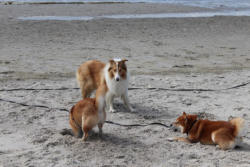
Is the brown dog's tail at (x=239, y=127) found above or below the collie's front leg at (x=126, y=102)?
above

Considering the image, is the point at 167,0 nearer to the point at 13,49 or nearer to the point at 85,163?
the point at 13,49

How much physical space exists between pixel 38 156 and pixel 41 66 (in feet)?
19.1

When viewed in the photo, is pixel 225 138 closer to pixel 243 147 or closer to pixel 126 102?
pixel 243 147

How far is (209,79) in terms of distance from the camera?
9.41 metres

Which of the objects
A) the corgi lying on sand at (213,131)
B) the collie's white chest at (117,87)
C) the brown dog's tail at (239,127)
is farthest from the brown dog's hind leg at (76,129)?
the brown dog's tail at (239,127)

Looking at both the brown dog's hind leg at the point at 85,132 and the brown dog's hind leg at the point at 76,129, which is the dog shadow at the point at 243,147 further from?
the brown dog's hind leg at the point at 76,129

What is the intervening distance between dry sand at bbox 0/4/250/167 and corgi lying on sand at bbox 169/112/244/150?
4.9 inches

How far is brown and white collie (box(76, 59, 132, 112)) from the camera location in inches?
275

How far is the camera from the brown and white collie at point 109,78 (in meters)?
6.99

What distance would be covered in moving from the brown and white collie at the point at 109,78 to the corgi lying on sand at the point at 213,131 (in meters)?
1.76

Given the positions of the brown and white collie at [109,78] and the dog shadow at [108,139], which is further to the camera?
the brown and white collie at [109,78]

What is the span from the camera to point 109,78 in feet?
23.5

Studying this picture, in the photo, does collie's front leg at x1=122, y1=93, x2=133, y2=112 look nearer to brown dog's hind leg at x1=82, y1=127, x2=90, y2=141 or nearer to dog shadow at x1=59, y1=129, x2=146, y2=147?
dog shadow at x1=59, y1=129, x2=146, y2=147

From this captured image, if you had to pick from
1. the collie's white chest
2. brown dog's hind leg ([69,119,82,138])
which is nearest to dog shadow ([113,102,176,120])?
the collie's white chest
